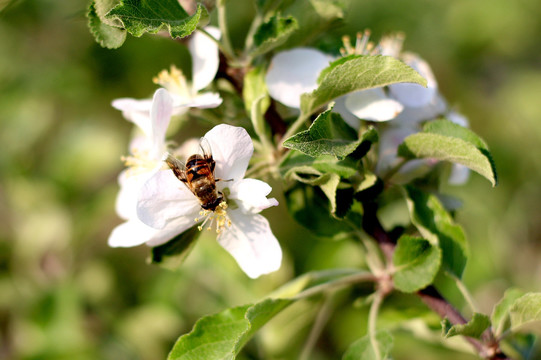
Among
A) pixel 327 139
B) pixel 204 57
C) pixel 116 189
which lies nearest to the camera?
pixel 327 139

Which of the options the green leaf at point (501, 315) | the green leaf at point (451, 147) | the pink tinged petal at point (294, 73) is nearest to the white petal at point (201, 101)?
the pink tinged petal at point (294, 73)

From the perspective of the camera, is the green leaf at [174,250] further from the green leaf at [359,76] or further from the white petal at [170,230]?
the green leaf at [359,76]

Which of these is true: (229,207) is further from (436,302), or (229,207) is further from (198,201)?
(436,302)

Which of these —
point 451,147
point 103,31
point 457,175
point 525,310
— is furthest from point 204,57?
point 525,310

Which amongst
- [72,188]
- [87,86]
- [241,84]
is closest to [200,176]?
[241,84]

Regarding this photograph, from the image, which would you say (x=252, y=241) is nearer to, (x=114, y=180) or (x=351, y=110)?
(x=351, y=110)

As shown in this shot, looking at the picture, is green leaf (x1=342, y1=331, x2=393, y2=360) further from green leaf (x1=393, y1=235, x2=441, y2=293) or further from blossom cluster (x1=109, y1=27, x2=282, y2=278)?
blossom cluster (x1=109, y1=27, x2=282, y2=278)
